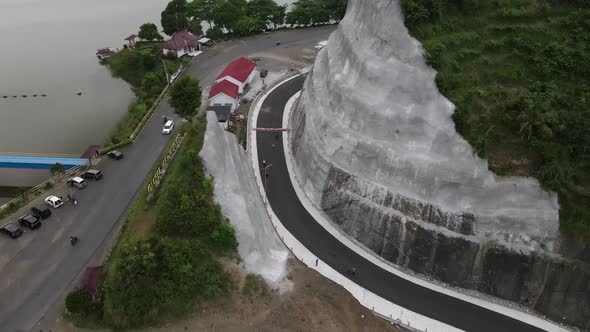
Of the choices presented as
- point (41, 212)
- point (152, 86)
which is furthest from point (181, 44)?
point (41, 212)

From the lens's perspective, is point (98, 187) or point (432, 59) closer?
point (432, 59)

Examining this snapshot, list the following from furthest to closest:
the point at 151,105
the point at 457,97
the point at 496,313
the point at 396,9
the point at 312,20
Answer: the point at 312,20 → the point at 151,105 → the point at 396,9 → the point at 457,97 → the point at 496,313

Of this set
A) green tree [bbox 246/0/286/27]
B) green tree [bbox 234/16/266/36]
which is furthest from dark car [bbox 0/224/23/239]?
green tree [bbox 246/0/286/27]

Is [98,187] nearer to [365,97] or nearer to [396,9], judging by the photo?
[365,97]

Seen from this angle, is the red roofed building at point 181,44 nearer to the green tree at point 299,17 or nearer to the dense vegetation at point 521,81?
the green tree at point 299,17

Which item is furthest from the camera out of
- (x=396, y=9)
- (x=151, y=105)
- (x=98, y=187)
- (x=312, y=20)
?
(x=312, y=20)

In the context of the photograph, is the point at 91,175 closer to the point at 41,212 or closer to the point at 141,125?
the point at 41,212

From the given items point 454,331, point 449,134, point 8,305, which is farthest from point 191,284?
point 449,134
